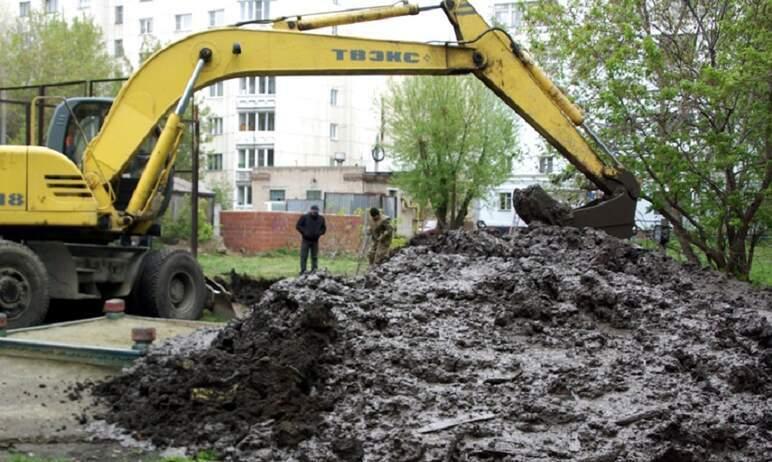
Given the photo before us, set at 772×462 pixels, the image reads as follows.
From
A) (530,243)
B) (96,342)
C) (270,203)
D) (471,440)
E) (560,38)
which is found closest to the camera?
(471,440)

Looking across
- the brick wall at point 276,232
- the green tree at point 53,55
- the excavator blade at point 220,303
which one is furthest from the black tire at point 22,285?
the green tree at point 53,55

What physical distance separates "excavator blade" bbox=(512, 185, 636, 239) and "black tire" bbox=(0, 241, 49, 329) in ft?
17.1

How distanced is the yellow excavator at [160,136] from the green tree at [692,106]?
357cm

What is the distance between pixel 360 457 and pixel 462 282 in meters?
2.55

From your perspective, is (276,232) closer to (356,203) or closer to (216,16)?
(356,203)

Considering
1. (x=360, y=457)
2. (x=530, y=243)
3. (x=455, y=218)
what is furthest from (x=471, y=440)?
(x=455, y=218)

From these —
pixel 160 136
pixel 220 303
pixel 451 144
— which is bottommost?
pixel 220 303

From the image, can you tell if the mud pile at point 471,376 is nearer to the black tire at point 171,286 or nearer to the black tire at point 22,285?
the black tire at point 22,285

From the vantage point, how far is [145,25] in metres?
58.7

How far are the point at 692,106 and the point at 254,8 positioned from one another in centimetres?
4343

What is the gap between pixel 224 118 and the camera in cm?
5831

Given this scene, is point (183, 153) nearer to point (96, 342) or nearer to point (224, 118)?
point (96, 342)

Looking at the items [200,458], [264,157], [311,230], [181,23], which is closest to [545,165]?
[311,230]

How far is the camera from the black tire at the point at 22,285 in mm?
10693
